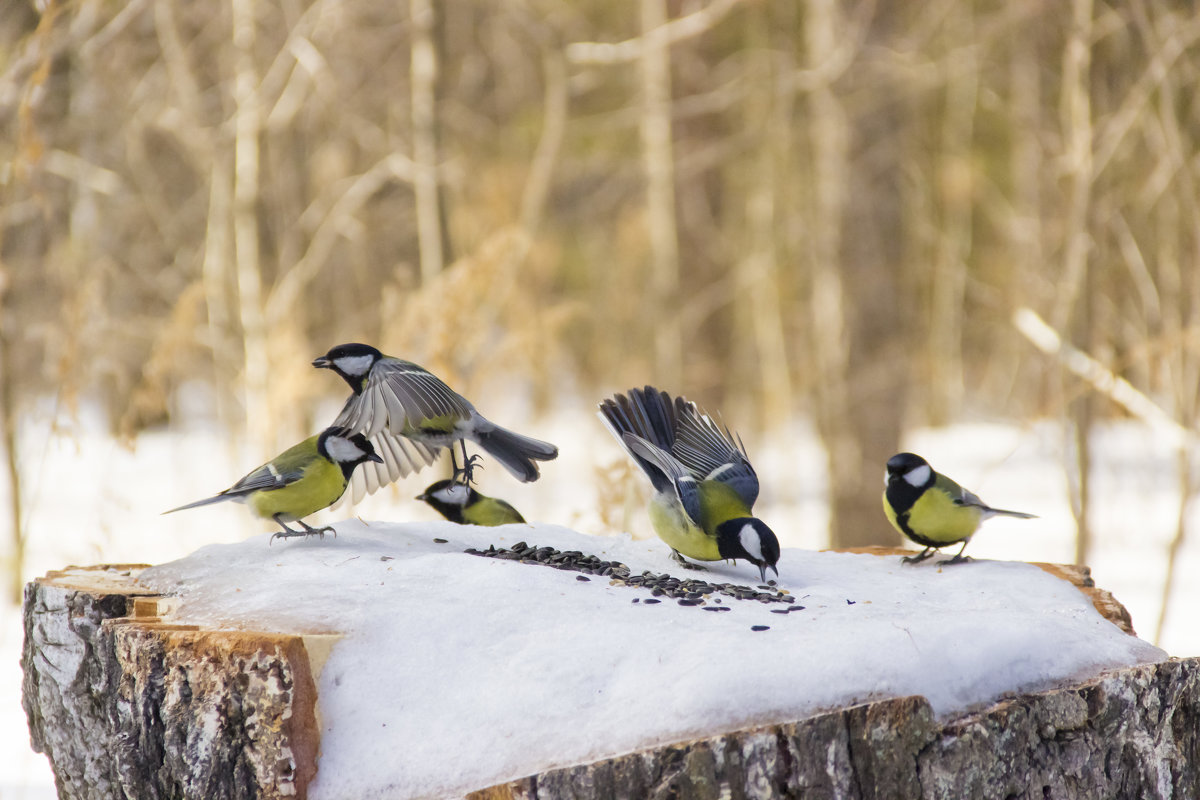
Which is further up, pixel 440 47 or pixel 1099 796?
pixel 440 47

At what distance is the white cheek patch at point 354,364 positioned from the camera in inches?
119

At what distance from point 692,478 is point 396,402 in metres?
0.92

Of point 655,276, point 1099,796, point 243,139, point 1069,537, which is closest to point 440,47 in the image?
point 243,139

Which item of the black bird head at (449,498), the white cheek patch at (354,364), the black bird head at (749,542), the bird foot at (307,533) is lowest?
the black bird head at (749,542)

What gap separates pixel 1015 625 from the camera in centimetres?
220

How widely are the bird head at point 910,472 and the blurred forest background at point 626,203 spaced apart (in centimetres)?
169

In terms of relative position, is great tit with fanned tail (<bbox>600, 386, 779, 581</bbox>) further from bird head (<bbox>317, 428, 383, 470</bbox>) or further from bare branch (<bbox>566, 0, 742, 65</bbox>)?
bare branch (<bbox>566, 0, 742, 65</bbox>)

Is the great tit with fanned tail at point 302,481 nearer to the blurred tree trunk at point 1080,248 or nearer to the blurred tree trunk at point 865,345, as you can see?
the blurred tree trunk at point 1080,248

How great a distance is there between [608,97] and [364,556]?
13.1 metres

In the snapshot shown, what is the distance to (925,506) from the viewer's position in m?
3.17

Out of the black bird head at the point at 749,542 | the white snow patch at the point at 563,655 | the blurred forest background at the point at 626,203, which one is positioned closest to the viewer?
the white snow patch at the point at 563,655

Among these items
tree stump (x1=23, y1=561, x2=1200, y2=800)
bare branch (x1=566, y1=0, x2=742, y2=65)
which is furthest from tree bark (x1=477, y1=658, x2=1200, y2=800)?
bare branch (x1=566, y1=0, x2=742, y2=65)

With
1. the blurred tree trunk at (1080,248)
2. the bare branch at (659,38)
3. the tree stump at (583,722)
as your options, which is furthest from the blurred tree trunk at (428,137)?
the tree stump at (583,722)

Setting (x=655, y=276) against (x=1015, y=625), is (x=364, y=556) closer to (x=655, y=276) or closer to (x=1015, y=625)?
(x=1015, y=625)
